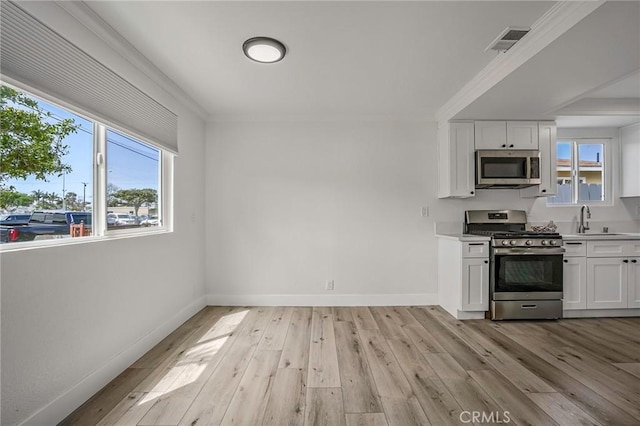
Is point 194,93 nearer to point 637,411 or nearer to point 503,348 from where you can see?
point 503,348

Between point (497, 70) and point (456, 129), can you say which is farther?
point (456, 129)

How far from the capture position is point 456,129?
A: 3500mm

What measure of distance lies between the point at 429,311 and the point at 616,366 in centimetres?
160

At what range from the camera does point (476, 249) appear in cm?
320

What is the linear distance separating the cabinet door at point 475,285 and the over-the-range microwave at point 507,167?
995mm

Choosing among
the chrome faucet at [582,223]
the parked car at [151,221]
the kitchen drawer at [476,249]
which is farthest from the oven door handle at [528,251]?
the parked car at [151,221]

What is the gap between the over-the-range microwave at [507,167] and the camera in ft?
11.2

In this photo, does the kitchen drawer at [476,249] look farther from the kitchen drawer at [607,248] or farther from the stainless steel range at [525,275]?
the kitchen drawer at [607,248]

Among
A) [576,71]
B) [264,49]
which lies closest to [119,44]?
[264,49]

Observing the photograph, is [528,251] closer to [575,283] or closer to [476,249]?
[476,249]

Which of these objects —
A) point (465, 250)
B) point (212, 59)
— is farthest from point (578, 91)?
point (212, 59)

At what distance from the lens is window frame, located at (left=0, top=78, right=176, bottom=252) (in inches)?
59.7

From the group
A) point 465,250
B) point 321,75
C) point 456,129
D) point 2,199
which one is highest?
point 321,75

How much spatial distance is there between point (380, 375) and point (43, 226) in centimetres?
237
